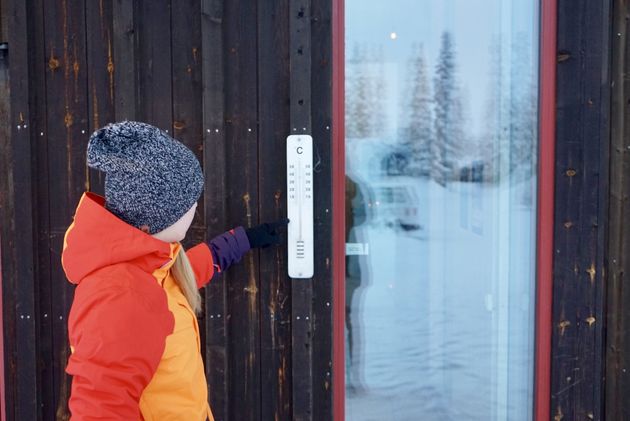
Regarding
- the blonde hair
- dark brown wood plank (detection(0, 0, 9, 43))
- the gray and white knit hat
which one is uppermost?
dark brown wood plank (detection(0, 0, 9, 43))

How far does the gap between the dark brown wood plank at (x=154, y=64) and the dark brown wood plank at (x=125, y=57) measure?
26mm

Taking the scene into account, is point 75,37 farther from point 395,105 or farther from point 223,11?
point 395,105

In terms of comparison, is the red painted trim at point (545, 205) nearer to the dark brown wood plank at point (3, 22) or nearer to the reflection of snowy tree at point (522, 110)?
the reflection of snowy tree at point (522, 110)

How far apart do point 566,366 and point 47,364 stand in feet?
8.08

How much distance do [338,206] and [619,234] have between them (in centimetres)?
132

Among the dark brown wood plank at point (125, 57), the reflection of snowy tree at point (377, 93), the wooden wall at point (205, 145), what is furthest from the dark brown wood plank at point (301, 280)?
the dark brown wood plank at point (125, 57)

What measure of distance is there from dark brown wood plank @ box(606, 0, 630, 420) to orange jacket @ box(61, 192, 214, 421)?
A: 209 centimetres

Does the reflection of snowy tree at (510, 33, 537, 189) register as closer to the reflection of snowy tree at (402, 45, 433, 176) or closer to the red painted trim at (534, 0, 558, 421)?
the red painted trim at (534, 0, 558, 421)

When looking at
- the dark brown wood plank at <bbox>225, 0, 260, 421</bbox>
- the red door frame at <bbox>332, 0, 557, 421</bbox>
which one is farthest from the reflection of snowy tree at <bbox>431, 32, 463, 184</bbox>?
the dark brown wood plank at <bbox>225, 0, 260, 421</bbox>

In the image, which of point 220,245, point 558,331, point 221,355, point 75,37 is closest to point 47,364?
point 221,355

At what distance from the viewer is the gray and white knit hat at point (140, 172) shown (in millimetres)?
1829

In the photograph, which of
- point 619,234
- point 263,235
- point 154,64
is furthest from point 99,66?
point 619,234

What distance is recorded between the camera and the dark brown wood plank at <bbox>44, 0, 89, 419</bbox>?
314 centimetres

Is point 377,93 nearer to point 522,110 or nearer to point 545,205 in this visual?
point 522,110
